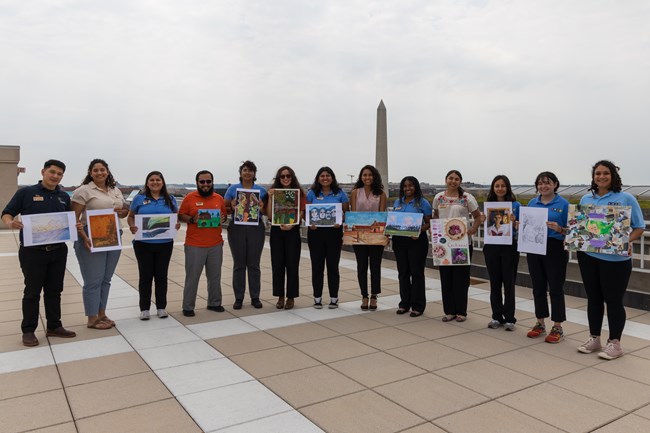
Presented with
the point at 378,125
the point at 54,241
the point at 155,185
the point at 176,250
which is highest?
the point at 378,125

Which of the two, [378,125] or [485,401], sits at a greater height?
[378,125]

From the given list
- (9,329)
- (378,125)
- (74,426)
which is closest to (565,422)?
(74,426)

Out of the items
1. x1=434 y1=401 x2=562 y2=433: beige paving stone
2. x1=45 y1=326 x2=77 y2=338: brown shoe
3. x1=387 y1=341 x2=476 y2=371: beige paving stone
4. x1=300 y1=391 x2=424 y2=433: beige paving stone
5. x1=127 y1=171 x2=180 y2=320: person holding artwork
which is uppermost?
x1=127 y1=171 x2=180 y2=320: person holding artwork

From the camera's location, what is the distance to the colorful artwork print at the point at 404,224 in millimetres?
5566

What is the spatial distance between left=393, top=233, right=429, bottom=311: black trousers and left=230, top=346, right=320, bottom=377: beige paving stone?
189 centimetres

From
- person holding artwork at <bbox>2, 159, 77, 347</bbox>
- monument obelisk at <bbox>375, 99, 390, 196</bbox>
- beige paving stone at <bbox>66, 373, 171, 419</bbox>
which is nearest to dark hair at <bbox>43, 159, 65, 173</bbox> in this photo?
person holding artwork at <bbox>2, 159, 77, 347</bbox>

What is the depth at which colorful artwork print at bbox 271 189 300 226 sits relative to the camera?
6.01 metres

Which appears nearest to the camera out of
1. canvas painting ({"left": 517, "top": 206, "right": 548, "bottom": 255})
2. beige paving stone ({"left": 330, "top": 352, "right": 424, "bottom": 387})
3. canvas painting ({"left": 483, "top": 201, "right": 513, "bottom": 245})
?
beige paving stone ({"left": 330, "top": 352, "right": 424, "bottom": 387})

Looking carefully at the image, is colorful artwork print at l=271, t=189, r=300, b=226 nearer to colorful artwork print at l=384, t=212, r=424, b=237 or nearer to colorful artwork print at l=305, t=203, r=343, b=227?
colorful artwork print at l=305, t=203, r=343, b=227

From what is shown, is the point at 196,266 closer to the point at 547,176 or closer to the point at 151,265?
the point at 151,265

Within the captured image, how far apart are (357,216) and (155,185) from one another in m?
2.43

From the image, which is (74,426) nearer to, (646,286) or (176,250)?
(646,286)

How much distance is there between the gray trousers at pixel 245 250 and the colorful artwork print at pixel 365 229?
1.14m

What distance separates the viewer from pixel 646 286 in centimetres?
654
